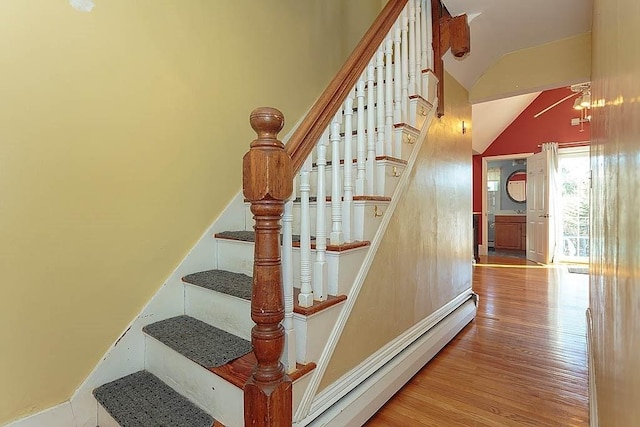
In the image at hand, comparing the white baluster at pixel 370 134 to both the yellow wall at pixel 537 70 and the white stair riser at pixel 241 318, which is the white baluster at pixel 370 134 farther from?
the yellow wall at pixel 537 70

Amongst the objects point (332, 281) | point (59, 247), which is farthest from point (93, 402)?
point (332, 281)

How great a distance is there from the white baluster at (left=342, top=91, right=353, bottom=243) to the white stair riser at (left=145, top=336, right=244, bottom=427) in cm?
79

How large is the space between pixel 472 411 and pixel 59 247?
6.84ft

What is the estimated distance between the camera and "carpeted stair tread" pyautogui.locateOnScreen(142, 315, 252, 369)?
4.26 feet

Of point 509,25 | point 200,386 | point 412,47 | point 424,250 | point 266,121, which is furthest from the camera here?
point 509,25

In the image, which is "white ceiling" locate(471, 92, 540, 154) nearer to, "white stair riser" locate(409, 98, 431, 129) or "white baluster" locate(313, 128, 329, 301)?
"white stair riser" locate(409, 98, 431, 129)

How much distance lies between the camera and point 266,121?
107 centimetres

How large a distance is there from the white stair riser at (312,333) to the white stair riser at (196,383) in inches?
10.6

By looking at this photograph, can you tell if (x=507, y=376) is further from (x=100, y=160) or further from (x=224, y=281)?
(x=100, y=160)

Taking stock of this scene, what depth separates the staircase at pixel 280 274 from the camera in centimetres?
108

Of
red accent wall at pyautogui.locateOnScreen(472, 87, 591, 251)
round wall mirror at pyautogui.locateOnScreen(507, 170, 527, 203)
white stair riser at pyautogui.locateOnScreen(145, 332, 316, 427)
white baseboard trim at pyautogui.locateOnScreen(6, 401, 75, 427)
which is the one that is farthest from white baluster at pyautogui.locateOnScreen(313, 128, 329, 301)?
round wall mirror at pyautogui.locateOnScreen(507, 170, 527, 203)

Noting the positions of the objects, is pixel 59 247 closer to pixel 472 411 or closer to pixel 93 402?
pixel 93 402

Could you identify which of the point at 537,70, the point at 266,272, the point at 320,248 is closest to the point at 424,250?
the point at 320,248

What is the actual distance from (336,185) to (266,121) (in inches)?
18.8
